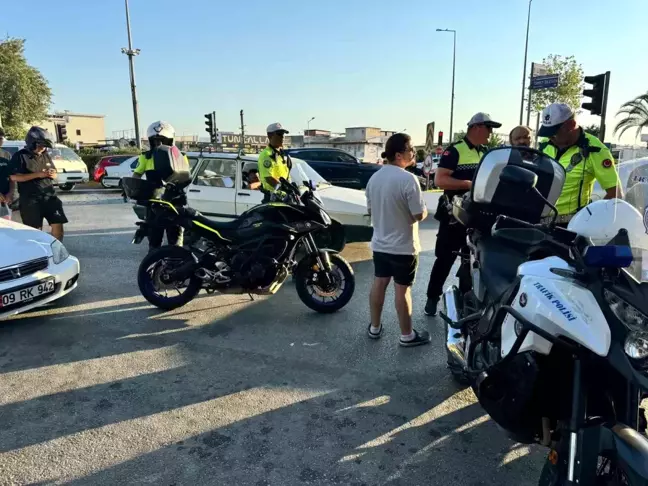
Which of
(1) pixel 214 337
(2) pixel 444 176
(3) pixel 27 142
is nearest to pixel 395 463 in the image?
(1) pixel 214 337

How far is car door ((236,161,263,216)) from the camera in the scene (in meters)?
7.30

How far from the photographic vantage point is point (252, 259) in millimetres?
4570

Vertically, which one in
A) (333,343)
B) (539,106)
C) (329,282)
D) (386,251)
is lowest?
(333,343)

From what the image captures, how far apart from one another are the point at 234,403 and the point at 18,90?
3729 centimetres

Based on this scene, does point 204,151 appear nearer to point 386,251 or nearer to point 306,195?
point 306,195

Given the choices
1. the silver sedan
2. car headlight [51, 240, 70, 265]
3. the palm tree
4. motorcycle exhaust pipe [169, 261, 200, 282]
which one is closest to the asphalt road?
motorcycle exhaust pipe [169, 261, 200, 282]

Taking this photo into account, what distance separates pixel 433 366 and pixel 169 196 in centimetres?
388

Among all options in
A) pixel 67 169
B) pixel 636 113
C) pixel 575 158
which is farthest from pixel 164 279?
pixel 636 113

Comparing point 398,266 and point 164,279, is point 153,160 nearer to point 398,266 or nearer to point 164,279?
point 164,279

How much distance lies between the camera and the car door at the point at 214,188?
7414 millimetres

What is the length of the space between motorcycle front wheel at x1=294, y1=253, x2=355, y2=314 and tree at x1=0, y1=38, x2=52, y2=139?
34.0 metres

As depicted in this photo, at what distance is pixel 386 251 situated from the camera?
3797 millimetres

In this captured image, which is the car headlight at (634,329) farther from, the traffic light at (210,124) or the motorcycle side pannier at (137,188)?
the traffic light at (210,124)

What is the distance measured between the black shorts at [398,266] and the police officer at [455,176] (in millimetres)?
660
